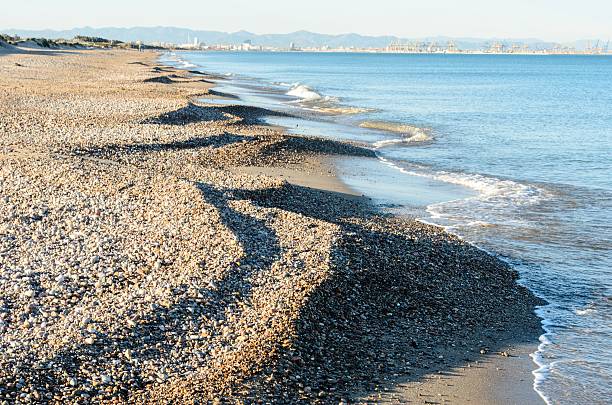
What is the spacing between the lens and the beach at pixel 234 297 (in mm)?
7496

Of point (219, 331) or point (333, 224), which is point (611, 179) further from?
point (219, 331)

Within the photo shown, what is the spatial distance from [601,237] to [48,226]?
11670 millimetres

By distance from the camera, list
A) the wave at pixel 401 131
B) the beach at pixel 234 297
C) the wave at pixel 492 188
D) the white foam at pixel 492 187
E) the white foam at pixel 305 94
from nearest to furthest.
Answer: the beach at pixel 234 297, the wave at pixel 492 188, the white foam at pixel 492 187, the wave at pixel 401 131, the white foam at pixel 305 94

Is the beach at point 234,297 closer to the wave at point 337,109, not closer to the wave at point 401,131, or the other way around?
the wave at point 401,131

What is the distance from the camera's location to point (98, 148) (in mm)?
19359

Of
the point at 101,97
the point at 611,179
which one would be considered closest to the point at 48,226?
the point at 611,179

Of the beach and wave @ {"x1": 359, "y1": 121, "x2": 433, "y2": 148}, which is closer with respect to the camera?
the beach

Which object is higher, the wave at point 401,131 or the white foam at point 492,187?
the wave at point 401,131

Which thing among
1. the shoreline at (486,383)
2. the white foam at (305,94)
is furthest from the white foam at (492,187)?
the white foam at (305,94)

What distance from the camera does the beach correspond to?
295 inches

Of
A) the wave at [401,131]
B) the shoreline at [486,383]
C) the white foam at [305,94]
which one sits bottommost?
the shoreline at [486,383]

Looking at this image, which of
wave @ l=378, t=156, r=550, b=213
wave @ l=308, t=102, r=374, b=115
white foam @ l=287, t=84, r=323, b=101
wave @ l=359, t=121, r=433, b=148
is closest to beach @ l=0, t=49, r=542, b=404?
wave @ l=378, t=156, r=550, b=213

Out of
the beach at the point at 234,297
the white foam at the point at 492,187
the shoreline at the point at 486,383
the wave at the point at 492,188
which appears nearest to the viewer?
the beach at the point at 234,297

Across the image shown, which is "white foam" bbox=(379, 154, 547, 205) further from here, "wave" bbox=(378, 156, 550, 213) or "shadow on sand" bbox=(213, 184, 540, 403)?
"shadow on sand" bbox=(213, 184, 540, 403)
